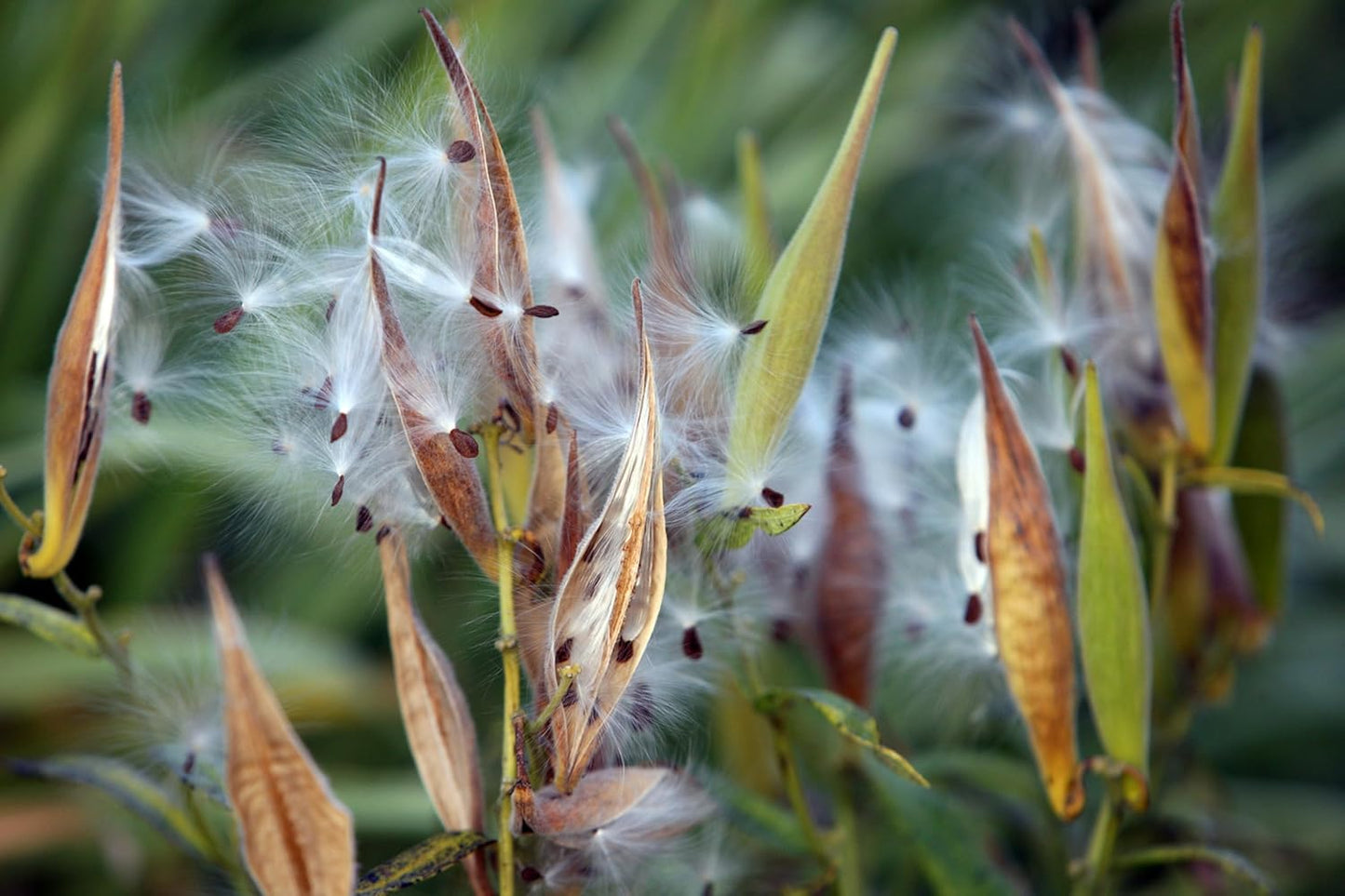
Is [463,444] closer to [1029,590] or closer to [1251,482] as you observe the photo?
[1029,590]

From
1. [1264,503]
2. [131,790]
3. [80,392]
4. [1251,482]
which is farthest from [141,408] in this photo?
[1264,503]

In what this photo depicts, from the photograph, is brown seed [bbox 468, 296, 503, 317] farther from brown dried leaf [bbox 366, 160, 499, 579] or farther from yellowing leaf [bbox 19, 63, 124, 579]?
yellowing leaf [bbox 19, 63, 124, 579]

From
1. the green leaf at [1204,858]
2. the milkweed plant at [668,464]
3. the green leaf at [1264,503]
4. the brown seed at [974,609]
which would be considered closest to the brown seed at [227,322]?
the milkweed plant at [668,464]

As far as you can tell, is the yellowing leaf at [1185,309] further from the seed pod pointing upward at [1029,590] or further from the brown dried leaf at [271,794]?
the brown dried leaf at [271,794]

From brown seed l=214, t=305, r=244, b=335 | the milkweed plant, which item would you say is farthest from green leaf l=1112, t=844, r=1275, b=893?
brown seed l=214, t=305, r=244, b=335

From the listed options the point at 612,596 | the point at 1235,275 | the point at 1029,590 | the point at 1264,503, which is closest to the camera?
the point at 612,596

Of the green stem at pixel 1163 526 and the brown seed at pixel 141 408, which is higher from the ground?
the brown seed at pixel 141 408

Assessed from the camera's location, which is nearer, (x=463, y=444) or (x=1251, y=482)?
(x=463, y=444)
